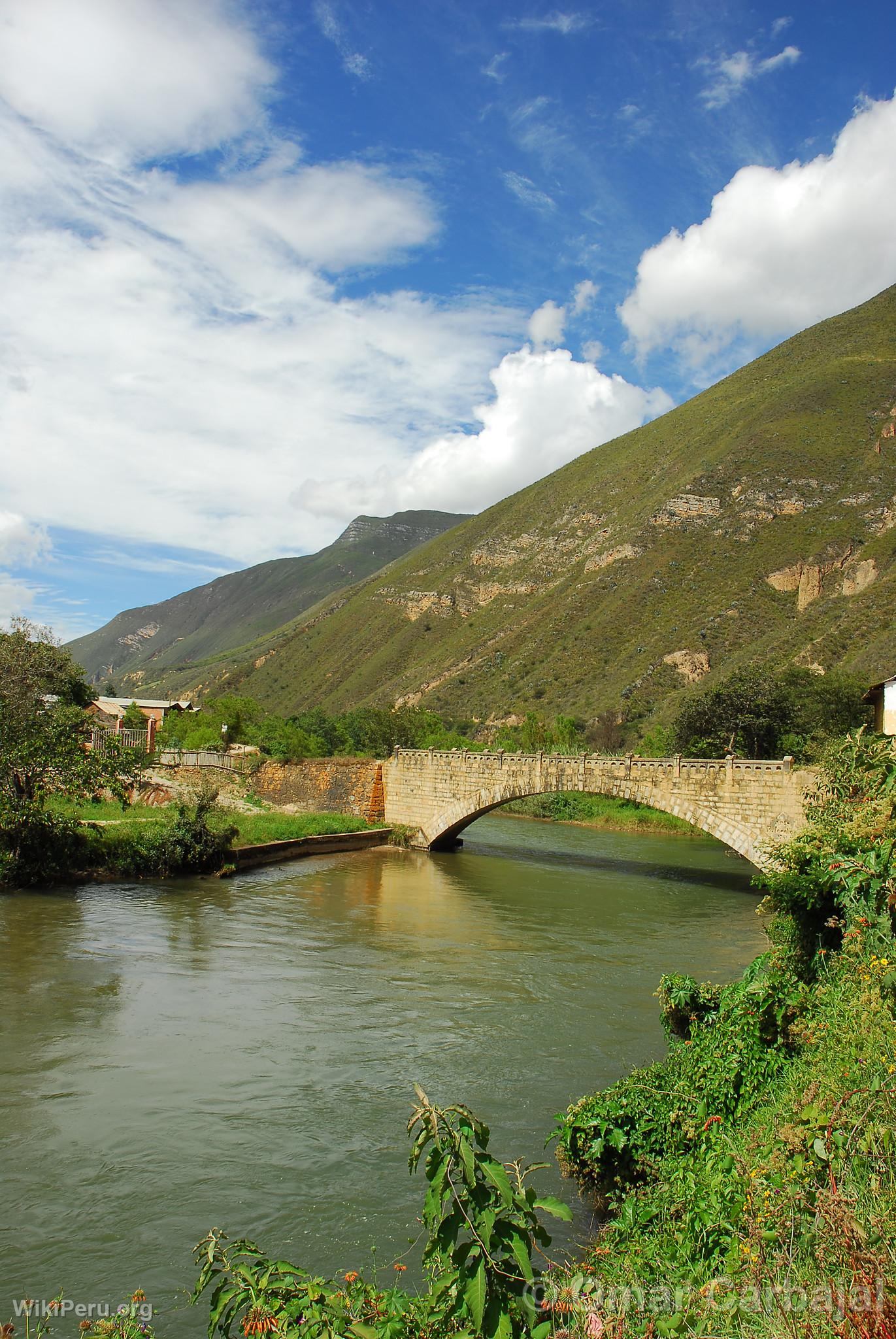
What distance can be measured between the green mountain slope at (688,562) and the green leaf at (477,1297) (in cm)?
3796

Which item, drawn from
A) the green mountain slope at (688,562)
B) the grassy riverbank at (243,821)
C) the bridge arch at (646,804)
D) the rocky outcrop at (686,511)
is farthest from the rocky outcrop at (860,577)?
the grassy riverbank at (243,821)

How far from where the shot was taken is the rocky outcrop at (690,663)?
5147 centimetres

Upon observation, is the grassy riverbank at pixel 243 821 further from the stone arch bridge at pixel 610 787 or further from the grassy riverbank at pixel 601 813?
the grassy riverbank at pixel 601 813

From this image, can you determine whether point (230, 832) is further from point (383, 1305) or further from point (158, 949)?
point (383, 1305)

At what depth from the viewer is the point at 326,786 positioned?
3472 cm

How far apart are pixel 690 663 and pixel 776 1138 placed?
4953cm

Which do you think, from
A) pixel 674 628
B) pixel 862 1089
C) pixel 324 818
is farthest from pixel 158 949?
pixel 674 628

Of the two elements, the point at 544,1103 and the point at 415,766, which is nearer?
the point at 544,1103

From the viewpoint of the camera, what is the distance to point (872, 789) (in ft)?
32.0

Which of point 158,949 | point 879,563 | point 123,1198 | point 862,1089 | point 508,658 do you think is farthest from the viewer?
point 508,658

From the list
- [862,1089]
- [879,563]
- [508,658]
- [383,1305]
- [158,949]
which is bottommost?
[158,949]

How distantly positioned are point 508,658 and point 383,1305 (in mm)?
64271

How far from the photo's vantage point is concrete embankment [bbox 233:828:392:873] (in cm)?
2458

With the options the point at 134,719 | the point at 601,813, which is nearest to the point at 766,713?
the point at 601,813
